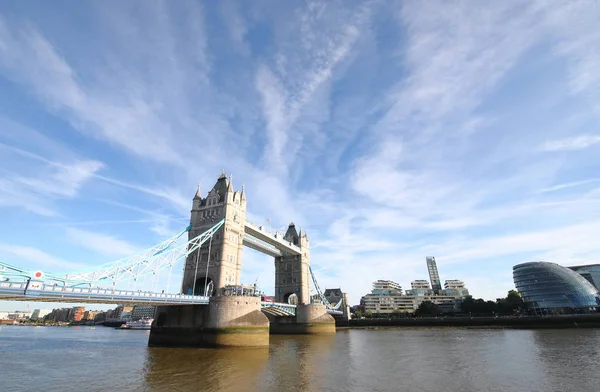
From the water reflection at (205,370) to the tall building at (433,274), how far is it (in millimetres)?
155924

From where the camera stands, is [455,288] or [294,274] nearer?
[294,274]

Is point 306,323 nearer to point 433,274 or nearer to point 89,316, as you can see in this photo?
point 433,274

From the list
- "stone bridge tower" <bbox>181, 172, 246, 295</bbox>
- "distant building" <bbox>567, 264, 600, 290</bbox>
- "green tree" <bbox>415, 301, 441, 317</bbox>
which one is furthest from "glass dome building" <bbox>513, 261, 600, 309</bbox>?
"stone bridge tower" <bbox>181, 172, 246, 295</bbox>

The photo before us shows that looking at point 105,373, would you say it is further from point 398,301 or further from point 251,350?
point 398,301

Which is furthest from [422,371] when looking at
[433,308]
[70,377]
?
[433,308]

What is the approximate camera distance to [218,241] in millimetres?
42906

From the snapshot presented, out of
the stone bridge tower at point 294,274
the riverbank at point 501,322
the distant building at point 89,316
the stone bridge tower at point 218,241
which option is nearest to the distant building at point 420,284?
the riverbank at point 501,322

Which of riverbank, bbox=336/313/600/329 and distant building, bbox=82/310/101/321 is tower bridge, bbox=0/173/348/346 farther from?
distant building, bbox=82/310/101/321

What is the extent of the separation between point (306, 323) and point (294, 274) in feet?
→ 47.4

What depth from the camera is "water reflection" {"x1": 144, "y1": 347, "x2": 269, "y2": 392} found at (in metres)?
16.2

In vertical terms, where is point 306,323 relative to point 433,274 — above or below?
below

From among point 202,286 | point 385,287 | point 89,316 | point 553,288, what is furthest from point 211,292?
point 89,316

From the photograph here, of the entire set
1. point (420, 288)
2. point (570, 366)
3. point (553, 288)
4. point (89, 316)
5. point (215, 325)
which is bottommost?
point (570, 366)

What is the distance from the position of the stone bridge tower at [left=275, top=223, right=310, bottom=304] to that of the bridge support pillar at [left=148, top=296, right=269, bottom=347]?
34.5m
